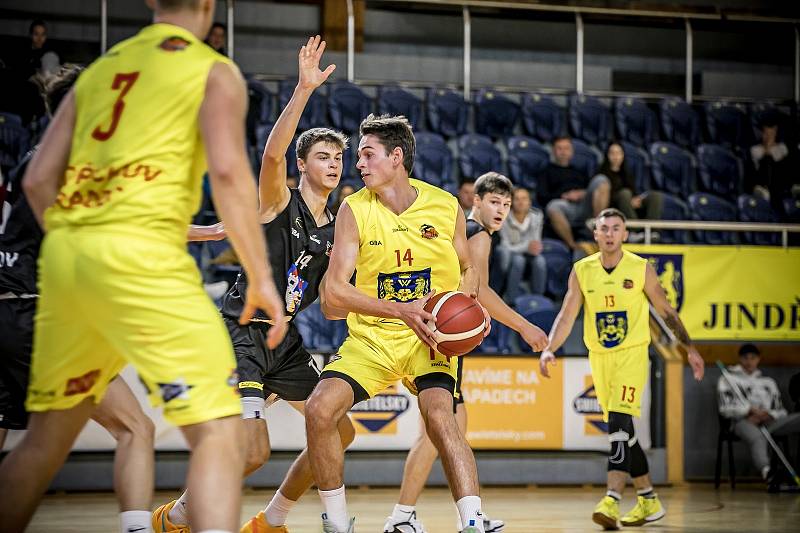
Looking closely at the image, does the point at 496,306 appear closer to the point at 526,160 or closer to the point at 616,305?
the point at 616,305

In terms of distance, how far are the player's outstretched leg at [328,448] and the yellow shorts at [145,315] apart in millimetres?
2080

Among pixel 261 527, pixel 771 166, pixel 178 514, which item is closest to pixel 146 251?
pixel 178 514

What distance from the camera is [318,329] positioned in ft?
36.4

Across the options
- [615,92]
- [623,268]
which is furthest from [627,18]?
[623,268]

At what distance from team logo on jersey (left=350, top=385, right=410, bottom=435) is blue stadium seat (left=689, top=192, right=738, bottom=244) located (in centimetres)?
479

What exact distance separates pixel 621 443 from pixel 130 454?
4.40 meters

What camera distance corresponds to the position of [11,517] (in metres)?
3.35

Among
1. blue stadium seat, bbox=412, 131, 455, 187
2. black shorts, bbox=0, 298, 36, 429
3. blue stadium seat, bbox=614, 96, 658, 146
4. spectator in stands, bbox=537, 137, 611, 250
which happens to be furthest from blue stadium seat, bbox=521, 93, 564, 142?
black shorts, bbox=0, 298, 36, 429

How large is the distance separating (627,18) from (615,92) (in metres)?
1.10

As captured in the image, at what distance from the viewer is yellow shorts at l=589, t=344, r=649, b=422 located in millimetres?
7973

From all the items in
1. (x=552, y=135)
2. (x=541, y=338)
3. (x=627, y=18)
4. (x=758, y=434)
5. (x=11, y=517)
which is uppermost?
(x=627, y=18)

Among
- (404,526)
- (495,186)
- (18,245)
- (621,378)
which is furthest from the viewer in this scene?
(621,378)

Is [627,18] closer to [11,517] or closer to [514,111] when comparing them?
[514,111]

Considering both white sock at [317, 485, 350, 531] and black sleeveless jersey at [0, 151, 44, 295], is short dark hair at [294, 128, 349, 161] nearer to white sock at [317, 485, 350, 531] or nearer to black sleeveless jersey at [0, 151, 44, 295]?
black sleeveless jersey at [0, 151, 44, 295]
